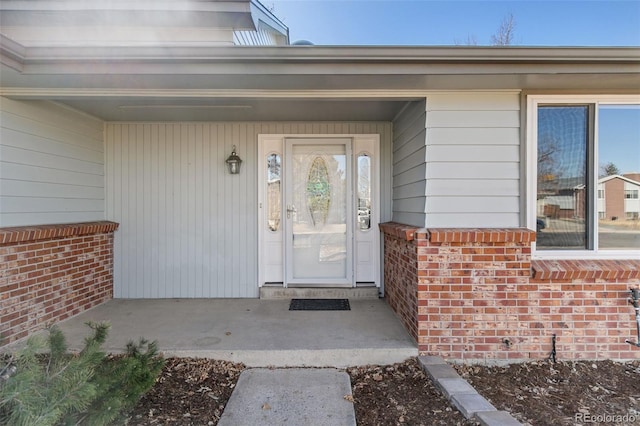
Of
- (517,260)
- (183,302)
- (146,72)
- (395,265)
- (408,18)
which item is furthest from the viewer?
(408,18)

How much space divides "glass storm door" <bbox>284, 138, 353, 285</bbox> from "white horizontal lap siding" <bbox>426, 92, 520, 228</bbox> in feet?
5.29

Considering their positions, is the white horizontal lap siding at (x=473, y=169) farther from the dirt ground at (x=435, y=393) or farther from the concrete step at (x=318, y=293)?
the concrete step at (x=318, y=293)

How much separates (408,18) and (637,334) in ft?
19.8

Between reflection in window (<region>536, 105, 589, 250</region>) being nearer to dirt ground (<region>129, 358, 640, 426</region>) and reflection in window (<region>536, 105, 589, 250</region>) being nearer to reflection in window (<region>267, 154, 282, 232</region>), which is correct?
dirt ground (<region>129, 358, 640, 426</region>)

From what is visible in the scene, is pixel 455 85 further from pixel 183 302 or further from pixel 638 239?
pixel 183 302

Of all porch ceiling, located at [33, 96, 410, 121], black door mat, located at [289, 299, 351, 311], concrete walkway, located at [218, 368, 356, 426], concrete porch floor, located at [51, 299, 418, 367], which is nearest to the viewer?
concrete walkway, located at [218, 368, 356, 426]

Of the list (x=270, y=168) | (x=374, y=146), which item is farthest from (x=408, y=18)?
(x=270, y=168)

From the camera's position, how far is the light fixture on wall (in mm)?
4297

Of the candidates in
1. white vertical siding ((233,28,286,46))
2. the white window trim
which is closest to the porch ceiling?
white vertical siding ((233,28,286,46))

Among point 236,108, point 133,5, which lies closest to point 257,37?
point 133,5

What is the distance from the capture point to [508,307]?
9.45 feet

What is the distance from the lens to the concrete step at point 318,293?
14.1 feet

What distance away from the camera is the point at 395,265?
12.3ft

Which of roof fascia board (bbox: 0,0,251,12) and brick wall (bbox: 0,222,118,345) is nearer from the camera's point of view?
brick wall (bbox: 0,222,118,345)
